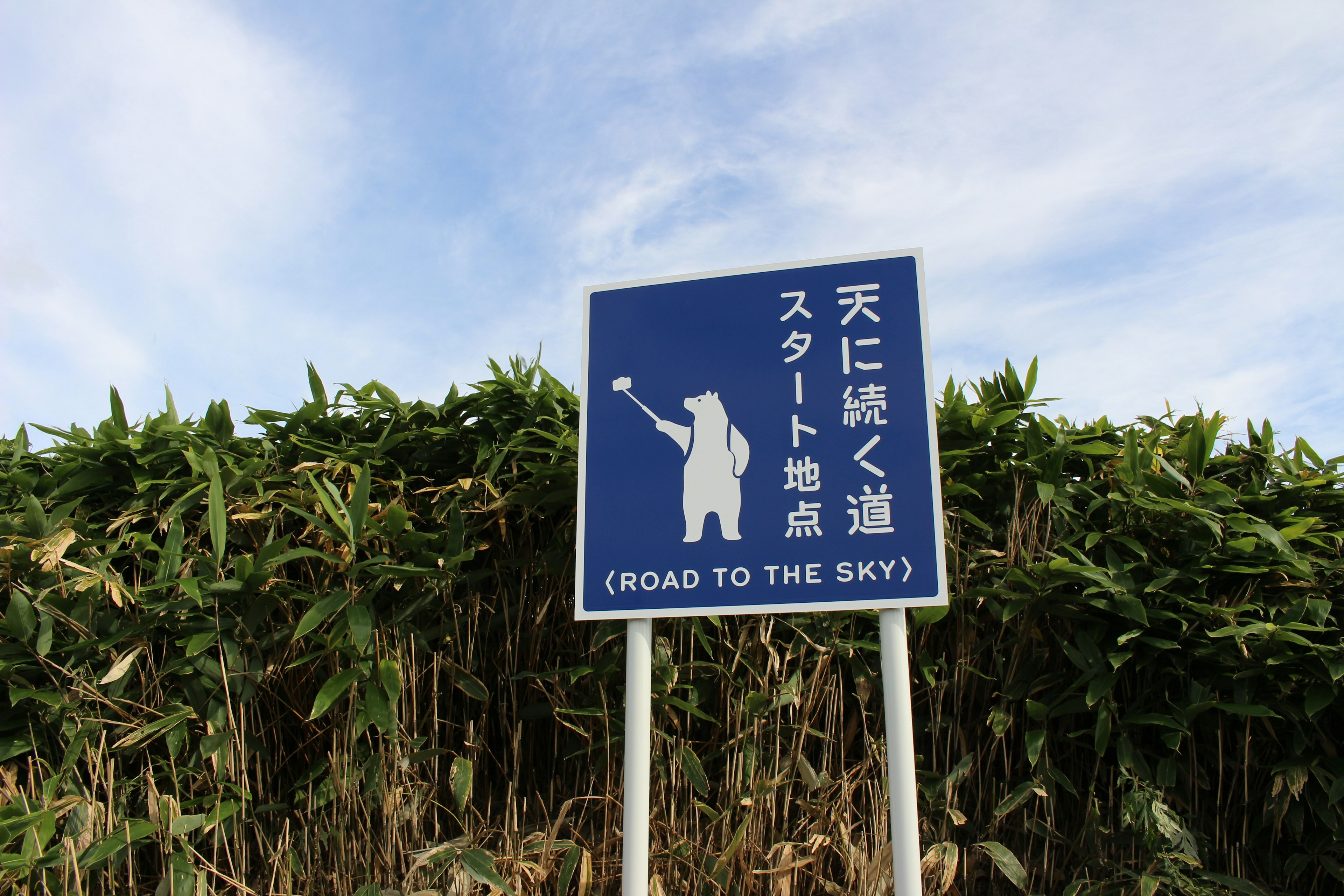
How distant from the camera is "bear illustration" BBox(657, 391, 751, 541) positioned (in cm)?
197

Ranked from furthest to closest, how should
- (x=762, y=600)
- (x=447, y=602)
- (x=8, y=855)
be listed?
1. (x=447, y=602)
2. (x=8, y=855)
3. (x=762, y=600)

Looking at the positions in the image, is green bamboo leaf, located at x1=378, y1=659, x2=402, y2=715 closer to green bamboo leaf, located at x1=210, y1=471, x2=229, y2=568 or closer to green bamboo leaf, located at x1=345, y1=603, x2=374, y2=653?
green bamboo leaf, located at x1=345, y1=603, x2=374, y2=653

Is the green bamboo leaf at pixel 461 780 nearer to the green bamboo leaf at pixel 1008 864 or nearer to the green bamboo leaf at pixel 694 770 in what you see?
the green bamboo leaf at pixel 694 770

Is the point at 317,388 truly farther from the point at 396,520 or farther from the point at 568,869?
the point at 568,869

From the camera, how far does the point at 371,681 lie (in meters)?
2.23

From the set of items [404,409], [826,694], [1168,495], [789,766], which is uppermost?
[404,409]

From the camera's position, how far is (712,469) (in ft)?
6.52

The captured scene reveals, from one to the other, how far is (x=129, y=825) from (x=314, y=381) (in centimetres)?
130

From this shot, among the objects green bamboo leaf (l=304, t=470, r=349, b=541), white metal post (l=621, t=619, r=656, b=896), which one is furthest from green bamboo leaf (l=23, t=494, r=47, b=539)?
white metal post (l=621, t=619, r=656, b=896)

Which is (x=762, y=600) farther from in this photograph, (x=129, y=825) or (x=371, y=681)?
(x=129, y=825)

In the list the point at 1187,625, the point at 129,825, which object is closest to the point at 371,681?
the point at 129,825

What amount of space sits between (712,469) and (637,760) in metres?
0.68

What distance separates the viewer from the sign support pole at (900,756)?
1805 mm

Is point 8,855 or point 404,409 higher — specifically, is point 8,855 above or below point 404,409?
below
